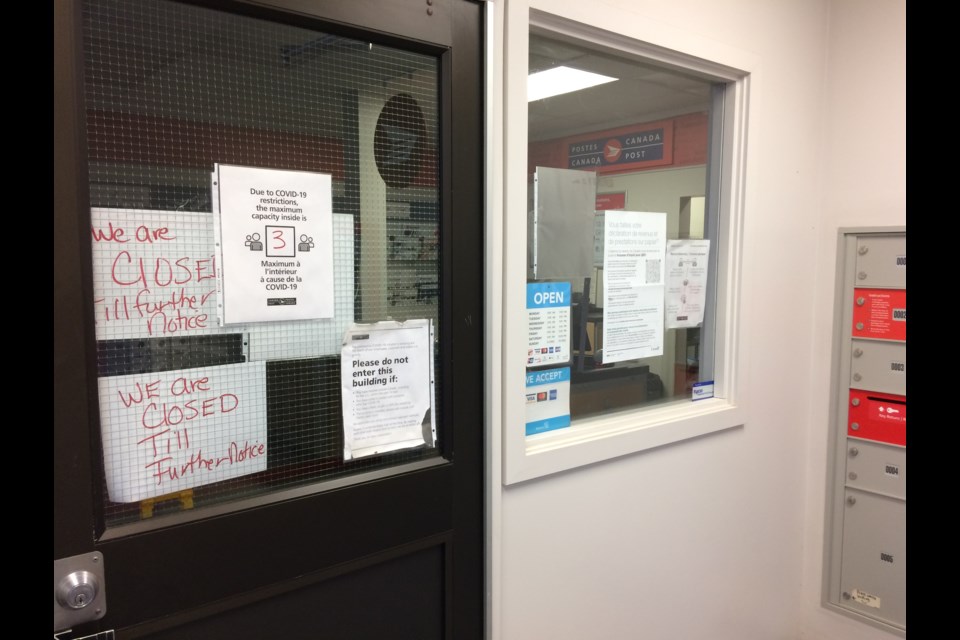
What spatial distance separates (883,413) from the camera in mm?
2434

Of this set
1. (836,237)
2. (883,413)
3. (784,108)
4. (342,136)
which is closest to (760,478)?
(883,413)

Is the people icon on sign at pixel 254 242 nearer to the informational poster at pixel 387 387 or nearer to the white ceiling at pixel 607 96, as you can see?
the informational poster at pixel 387 387

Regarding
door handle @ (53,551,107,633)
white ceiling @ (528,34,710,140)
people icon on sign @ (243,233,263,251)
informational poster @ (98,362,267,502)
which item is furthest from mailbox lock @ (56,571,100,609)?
white ceiling @ (528,34,710,140)

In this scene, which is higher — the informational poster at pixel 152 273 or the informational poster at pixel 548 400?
the informational poster at pixel 152 273

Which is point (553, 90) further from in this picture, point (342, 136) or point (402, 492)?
point (402, 492)

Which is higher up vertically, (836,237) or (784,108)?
(784,108)

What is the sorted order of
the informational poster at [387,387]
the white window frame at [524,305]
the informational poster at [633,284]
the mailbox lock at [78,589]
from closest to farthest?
the mailbox lock at [78,589] → the informational poster at [387,387] → the white window frame at [524,305] → the informational poster at [633,284]

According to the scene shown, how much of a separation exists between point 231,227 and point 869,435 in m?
2.52

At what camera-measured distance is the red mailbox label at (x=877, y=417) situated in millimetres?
2391

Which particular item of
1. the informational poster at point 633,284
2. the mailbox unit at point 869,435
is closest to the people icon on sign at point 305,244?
the informational poster at point 633,284

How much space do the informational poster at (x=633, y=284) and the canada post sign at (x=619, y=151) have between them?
160mm

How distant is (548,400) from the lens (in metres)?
1.79

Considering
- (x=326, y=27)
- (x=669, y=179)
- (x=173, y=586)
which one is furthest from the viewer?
(x=669, y=179)

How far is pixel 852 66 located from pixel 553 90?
5.05ft
